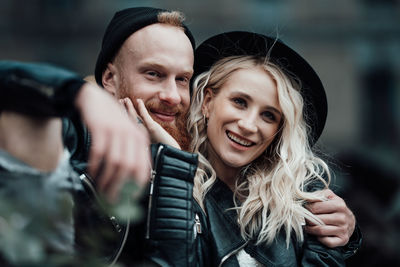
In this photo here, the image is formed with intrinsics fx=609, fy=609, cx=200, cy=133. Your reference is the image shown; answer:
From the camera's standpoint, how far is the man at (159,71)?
2738mm

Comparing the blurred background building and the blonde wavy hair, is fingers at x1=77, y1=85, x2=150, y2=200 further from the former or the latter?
the blurred background building

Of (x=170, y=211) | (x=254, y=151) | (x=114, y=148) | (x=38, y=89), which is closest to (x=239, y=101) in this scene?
(x=254, y=151)

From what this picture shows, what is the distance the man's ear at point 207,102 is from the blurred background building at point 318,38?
47.8 feet

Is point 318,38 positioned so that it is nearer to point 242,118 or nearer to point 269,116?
point 269,116

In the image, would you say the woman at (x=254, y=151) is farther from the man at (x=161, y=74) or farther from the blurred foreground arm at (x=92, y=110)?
the blurred foreground arm at (x=92, y=110)

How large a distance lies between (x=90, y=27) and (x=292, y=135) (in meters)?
16.1

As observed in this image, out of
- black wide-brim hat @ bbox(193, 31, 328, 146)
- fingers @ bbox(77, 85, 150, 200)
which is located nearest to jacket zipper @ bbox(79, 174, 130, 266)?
fingers @ bbox(77, 85, 150, 200)

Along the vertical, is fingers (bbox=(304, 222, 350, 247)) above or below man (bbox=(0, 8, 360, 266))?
below

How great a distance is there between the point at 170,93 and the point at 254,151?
1.54 feet

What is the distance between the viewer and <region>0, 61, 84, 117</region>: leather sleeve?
1627 millimetres

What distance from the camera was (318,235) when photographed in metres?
2.73

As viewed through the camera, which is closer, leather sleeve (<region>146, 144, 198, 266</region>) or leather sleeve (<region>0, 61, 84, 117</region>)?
leather sleeve (<region>0, 61, 84, 117</region>)

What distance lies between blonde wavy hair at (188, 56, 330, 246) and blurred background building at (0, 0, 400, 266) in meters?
14.5

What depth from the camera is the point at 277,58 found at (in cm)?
300
